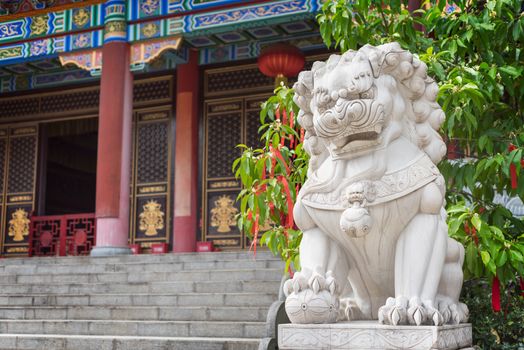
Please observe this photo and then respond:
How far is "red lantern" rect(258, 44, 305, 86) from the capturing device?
344 inches

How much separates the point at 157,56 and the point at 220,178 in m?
2.23

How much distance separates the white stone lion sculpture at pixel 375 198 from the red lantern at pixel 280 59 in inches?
234

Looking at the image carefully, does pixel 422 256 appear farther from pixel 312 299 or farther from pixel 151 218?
pixel 151 218

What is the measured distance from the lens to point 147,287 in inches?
229

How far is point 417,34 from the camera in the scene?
4309 millimetres

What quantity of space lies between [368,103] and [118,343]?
265cm

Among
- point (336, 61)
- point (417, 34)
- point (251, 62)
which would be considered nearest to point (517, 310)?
point (417, 34)

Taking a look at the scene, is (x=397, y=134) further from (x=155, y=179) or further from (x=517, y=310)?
(x=155, y=179)

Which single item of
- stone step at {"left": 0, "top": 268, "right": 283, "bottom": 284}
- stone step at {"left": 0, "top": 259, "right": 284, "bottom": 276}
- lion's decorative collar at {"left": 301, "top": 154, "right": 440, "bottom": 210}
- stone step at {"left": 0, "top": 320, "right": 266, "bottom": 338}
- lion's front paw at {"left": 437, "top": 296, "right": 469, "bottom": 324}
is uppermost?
lion's decorative collar at {"left": 301, "top": 154, "right": 440, "bottom": 210}

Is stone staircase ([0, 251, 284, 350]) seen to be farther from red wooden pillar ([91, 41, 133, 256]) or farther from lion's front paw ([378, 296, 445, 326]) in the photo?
lion's front paw ([378, 296, 445, 326])

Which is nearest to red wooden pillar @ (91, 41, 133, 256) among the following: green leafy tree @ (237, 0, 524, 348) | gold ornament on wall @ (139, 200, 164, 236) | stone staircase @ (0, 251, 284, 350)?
stone staircase @ (0, 251, 284, 350)

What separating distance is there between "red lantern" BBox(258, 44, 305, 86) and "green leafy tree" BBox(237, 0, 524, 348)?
420 cm

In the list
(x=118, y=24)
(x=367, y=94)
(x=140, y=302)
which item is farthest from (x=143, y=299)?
(x=118, y=24)

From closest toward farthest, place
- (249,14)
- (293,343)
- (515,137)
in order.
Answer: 1. (293,343)
2. (515,137)
3. (249,14)
